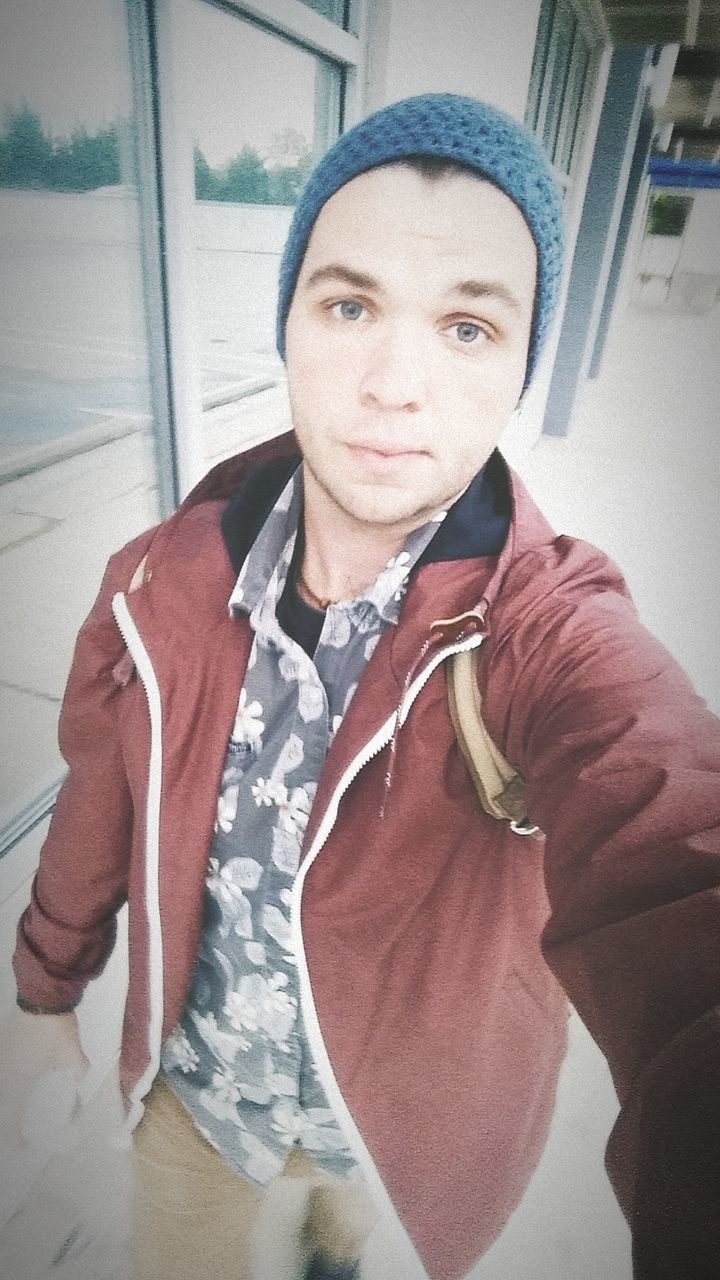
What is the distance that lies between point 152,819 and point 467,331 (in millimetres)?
586

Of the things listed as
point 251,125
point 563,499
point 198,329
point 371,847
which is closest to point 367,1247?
point 371,847

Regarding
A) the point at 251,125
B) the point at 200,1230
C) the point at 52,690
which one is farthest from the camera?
the point at 200,1230

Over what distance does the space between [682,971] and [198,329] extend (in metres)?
0.76

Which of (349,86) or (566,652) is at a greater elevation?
(349,86)

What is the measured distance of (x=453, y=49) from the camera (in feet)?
1.95

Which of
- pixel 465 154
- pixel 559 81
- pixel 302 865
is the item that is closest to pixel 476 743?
pixel 302 865

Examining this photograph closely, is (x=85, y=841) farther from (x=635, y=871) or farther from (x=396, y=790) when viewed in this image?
(x=635, y=871)

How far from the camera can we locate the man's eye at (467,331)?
0.56 metres

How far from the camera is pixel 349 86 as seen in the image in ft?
2.18

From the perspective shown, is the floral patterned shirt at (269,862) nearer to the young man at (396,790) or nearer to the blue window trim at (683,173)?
Answer: the young man at (396,790)

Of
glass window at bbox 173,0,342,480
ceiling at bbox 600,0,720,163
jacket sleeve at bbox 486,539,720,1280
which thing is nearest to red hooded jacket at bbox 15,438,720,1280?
jacket sleeve at bbox 486,539,720,1280

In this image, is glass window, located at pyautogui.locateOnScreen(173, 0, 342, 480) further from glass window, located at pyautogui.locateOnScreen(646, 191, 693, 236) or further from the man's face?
glass window, located at pyautogui.locateOnScreen(646, 191, 693, 236)

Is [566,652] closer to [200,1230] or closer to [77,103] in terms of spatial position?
[77,103]

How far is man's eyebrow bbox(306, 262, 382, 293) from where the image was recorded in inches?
21.5
